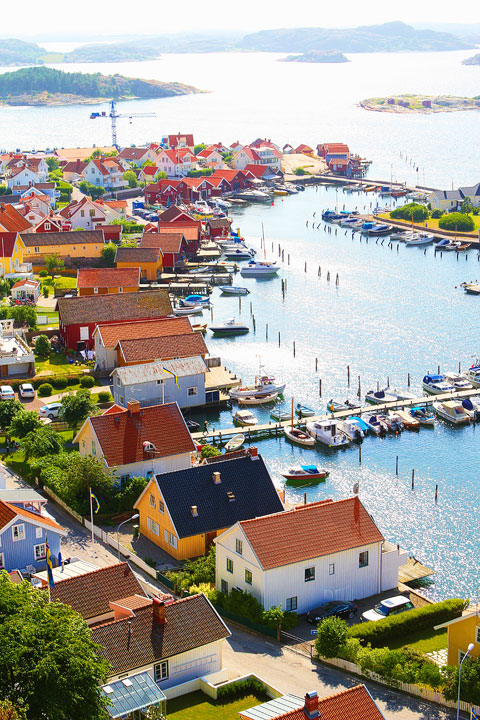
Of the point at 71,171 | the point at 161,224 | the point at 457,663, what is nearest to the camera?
the point at 457,663

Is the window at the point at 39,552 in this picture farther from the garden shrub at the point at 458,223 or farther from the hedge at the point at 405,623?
the garden shrub at the point at 458,223

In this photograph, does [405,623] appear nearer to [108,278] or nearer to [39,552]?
[39,552]

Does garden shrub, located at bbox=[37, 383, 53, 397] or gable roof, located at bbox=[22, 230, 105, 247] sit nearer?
garden shrub, located at bbox=[37, 383, 53, 397]

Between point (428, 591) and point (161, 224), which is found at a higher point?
point (161, 224)

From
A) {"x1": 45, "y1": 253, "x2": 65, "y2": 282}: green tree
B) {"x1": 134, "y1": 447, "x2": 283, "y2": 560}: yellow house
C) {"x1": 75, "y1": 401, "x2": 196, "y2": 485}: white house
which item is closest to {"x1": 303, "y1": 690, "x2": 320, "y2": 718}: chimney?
{"x1": 134, "y1": 447, "x2": 283, "y2": 560}: yellow house

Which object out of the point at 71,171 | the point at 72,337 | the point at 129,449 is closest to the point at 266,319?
the point at 72,337

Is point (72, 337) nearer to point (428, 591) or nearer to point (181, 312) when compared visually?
point (181, 312)

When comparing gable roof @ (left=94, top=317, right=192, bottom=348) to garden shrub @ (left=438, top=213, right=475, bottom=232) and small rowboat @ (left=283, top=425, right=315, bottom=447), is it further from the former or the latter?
garden shrub @ (left=438, top=213, right=475, bottom=232)
